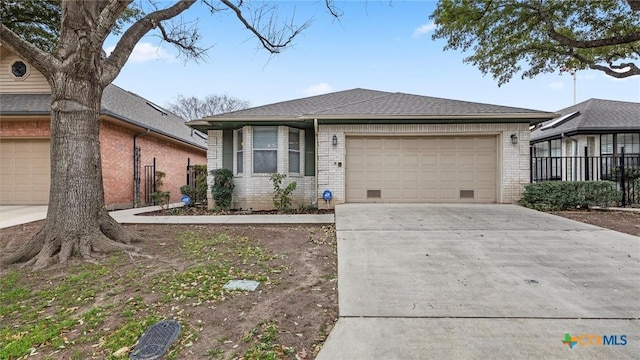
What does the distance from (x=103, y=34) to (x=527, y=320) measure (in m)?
6.82

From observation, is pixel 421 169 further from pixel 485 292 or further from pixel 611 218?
pixel 485 292

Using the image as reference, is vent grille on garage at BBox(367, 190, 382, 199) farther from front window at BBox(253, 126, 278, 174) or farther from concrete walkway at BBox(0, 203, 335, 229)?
front window at BBox(253, 126, 278, 174)

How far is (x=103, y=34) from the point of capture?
4.81m

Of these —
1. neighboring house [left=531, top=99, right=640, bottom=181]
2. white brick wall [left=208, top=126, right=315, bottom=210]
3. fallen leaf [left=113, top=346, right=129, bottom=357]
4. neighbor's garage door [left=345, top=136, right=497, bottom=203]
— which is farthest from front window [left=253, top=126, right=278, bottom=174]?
neighboring house [left=531, top=99, right=640, bottom=181]

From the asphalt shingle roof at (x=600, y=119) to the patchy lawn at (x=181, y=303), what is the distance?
14.6 m

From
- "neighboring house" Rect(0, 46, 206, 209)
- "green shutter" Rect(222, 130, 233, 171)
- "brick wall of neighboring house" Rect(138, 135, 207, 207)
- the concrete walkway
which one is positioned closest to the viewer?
the concrete walkway

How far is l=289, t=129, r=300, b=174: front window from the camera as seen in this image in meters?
9.90

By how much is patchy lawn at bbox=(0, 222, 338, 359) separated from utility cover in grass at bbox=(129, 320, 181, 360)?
6 centimetres

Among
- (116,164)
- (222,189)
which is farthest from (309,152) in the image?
(116,164)

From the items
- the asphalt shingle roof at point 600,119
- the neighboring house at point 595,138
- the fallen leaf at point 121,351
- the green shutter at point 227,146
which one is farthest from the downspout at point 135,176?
the asphalt shingle roof at point 600,119

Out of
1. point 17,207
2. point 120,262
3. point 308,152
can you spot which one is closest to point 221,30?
point 308,152

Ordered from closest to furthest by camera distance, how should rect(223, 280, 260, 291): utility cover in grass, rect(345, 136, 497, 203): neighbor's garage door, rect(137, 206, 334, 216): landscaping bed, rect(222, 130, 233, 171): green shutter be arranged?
1. rect(223, 280, 260, 291): utility cover in grass
2. rect(137, 206, 334, 216): landscaping bed
3. rect(345, 136, 497, 203): neighbor's garage door
4. rect(222, 130, 233, 171): green shutter

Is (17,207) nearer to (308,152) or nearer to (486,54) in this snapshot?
(308,152)

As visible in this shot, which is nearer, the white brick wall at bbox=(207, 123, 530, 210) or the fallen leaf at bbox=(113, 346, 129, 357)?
the fallen leaf at bbox=(113, 346, 129, 357)
